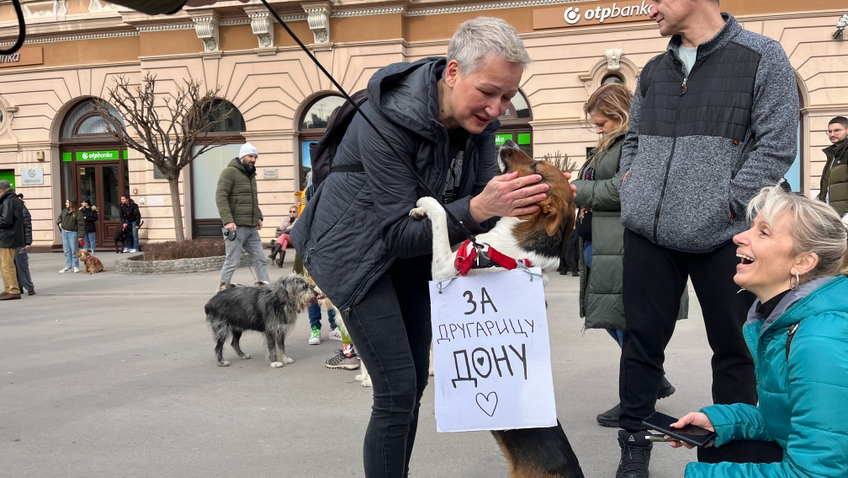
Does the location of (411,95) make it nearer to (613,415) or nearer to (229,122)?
(613,415)

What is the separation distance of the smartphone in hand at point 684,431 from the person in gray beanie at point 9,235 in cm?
1199

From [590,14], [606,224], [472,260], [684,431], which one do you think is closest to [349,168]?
[472,260]

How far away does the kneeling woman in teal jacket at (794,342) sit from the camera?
1.81 m

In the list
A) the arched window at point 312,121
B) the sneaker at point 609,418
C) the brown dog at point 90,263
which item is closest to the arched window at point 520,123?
the arched window at point 312,121

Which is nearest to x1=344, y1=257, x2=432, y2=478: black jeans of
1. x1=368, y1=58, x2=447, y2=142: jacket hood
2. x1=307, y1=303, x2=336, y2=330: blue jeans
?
x1=368, y1=58, x2=447, y2=142: jacket hood

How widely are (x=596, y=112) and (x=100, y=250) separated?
22.7 meters

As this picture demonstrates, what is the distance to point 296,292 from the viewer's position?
6297mm

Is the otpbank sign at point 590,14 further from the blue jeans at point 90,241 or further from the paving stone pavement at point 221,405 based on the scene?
the blue jeans at point 90,241

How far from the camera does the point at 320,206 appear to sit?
2.52 metres

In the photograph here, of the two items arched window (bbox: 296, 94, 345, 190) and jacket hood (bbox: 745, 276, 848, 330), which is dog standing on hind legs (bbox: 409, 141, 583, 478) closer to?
jacket hood (bbox: 745, 276, 848, 330)

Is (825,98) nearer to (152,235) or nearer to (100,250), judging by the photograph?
(152,235)

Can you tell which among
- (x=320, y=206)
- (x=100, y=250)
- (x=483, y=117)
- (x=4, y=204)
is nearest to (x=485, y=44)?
(x=483, y=117)

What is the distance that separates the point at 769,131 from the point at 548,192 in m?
1.15

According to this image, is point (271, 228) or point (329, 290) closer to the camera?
point (329, 290)
